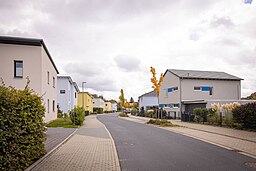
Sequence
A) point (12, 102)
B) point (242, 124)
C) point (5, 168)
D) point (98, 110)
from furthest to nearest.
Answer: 1. point (98, 110)
2. point (242, 124)
3. point (12, 102)
4. point (5, 168)

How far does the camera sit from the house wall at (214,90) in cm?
3519

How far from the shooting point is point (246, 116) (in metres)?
17.4

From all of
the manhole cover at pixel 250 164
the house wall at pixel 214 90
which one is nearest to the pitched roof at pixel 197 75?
the house wall at pixel 214 90

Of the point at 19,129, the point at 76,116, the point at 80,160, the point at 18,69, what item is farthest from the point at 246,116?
the point at 18,69

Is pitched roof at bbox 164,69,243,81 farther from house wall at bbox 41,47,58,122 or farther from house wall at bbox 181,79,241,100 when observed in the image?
house wall at bbox 41,47,58,122

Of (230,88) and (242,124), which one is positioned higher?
(230,88)

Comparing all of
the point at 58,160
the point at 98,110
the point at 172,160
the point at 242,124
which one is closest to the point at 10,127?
the point at 58,160

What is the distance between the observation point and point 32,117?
7.16 m

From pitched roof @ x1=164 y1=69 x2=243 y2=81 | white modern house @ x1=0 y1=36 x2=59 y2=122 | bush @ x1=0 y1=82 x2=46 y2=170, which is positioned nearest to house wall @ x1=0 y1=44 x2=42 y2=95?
white modern house @ x1=0 y1=36 x2=59 y2=122

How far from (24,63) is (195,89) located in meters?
24.6

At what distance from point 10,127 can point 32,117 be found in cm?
148

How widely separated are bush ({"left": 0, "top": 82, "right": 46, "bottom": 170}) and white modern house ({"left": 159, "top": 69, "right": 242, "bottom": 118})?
27.9 metres

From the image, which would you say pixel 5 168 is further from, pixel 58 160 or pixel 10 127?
pixel 58 160

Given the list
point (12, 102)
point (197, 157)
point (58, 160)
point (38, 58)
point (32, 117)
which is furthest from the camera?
point (38, 58)
